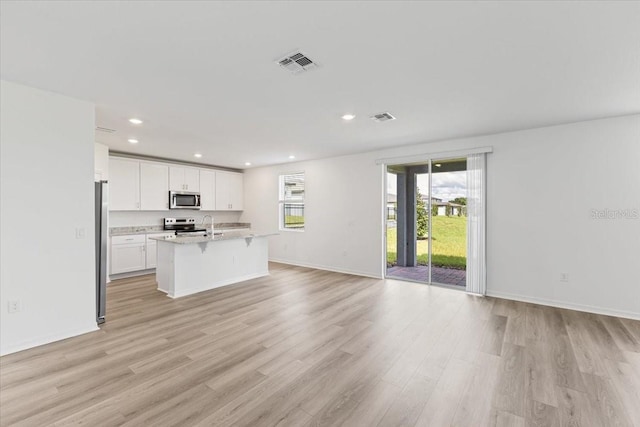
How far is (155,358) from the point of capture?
2.65 m

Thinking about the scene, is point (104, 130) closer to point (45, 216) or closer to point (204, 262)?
point (45, 216)

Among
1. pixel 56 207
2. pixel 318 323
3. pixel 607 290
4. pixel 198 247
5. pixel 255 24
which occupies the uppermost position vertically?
pixel 255 24

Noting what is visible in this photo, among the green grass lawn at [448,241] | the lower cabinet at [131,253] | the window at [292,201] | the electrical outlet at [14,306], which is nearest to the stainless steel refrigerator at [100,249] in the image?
the electrical outlet at [14,306]

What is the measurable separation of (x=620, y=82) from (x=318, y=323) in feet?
13.3

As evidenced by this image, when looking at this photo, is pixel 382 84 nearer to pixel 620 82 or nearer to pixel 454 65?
pixel 454 65

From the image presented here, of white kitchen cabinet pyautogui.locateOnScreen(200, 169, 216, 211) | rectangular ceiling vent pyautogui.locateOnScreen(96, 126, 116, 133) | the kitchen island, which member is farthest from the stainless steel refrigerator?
white kitchen cabinet pyautogui.locateOnScreen(200, 169, 216, 211)

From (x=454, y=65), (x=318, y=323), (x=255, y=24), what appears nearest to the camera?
(x=255, y=24)

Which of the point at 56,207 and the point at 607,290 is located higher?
the point at 56,207

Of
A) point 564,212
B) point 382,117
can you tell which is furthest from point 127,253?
Result: point 564,212

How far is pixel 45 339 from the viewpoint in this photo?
2.93 metres

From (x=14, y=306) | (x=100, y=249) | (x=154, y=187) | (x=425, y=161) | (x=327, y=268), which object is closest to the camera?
(x=14, y=306)

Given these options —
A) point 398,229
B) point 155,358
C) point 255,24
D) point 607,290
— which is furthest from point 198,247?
point 607,290

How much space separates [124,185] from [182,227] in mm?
1605

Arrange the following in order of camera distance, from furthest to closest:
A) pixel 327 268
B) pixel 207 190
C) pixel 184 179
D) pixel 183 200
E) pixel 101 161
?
pixel 207 190
pixel 184 179
pixel 183 200
pixel 327 268
pixel 101 161
